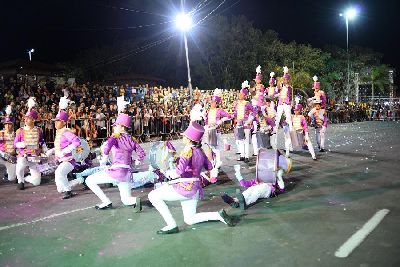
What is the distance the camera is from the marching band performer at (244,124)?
1324 cm

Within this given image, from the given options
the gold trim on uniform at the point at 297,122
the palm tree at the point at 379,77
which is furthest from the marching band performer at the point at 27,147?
the palm tree at the point at 379,77

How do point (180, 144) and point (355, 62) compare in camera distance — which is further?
point (355, 62)

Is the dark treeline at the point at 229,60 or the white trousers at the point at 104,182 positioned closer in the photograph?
the white trousers at the point at 104,182

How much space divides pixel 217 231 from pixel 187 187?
799 millimetres

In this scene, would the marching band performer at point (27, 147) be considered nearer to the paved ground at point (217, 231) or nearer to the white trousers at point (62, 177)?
the paved ground at point (217, 231)

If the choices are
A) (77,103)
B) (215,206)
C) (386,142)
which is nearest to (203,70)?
(77,103)

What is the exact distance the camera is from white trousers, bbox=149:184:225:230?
6277mm

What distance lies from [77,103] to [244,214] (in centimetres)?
1432

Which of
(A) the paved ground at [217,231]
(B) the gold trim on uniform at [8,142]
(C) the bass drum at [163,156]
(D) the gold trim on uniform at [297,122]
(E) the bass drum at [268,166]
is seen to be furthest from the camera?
(D) the gold trim on uniform at [297,122]

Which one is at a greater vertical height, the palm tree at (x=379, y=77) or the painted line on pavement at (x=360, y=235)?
the palm tree at (x=379, y=77)

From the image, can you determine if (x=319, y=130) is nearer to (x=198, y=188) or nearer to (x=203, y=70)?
(x=198, y=188)

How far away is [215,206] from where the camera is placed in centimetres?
793

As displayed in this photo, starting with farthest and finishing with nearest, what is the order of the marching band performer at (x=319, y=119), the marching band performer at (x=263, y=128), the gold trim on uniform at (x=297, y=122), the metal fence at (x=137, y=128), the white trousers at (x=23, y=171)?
the metal fence at (x=137, y=128), the marching band performer at (x=319, y=119), the gold trim on uniform at (x=297, y=122), the marching band performer at (x=263, y=128), the white trousers at (x=23, y=171)

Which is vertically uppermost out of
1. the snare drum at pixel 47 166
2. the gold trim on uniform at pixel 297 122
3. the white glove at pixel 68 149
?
the gold trim on uniform at pixel 297 122
